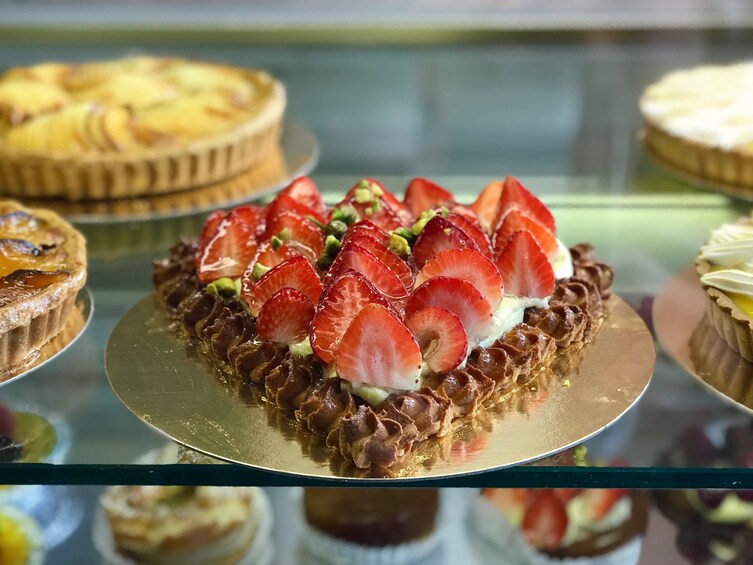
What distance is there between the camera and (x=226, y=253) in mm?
1681

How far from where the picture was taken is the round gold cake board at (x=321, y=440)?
50.4 inches

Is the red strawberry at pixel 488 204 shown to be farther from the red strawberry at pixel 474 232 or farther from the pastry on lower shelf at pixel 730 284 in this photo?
the pastry on lower shelf at pixel 730 284

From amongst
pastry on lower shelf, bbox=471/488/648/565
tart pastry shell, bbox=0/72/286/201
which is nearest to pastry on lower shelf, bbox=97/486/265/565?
pastry on lower shelf, bbox=471/488/648/565

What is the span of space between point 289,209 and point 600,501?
0.90m

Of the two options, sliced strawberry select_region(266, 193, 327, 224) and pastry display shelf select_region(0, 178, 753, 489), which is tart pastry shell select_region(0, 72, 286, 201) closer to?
pastry display shelf select_region(0, 178, 753, 489)

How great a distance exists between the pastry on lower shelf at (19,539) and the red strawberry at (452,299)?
1.05 m

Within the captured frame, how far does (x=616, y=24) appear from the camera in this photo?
111 inches

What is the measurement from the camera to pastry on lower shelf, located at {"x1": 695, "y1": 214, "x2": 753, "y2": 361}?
4.99 feet

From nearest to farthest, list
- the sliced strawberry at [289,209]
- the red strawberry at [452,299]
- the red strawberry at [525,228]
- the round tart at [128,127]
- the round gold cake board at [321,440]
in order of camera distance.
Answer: the round gold cake board at [321,440], the red strawberry at [452,299], the red strawberry at [525,228], the sliced strawberry at [289,209], the round tart at [128,127]

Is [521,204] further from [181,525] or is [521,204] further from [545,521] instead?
[181,525]

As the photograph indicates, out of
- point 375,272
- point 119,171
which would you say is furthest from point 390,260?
point 119,171

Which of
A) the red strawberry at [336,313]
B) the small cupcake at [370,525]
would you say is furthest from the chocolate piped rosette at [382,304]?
the small cupcake at [370,525]

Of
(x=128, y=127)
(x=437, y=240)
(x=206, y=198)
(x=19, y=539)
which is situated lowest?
(x=19, y=539)

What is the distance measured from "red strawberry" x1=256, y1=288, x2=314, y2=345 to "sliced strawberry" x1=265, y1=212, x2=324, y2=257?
8.9 inches
